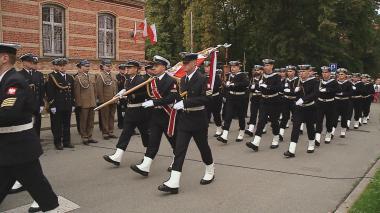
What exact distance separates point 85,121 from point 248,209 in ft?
19.7

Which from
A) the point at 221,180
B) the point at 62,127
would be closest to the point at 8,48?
the point at 221,180

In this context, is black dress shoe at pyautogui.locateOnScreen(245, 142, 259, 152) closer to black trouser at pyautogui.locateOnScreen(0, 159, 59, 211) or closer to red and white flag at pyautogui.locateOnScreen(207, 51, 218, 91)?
red and white flag at pyautogui.locateOnScreen(207, 51, 218, 91)

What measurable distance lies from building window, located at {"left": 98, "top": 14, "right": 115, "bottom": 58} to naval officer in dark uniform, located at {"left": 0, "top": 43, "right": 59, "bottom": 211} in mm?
14332

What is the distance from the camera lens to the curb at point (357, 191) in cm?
554

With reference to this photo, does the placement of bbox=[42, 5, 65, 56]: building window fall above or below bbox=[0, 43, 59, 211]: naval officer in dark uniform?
above

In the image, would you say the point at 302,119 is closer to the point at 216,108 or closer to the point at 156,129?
the point at 216,108

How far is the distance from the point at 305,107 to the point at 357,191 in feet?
10.2

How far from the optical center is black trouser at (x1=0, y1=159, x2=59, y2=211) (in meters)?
4.30

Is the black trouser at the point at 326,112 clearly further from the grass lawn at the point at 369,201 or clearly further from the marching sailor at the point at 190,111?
the marching sailor at the point at 190,111

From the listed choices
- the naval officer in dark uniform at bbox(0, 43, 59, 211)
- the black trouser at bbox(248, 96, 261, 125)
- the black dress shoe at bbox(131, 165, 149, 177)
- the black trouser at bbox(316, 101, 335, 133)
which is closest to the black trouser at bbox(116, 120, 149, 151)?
the black dress shoe at bbox(131, 165, 149, 177)

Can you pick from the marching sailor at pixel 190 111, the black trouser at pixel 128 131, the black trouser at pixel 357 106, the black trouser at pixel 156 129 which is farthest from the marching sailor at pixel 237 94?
the black trouser at pixel 357 106

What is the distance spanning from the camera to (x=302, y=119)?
9117 millimetres

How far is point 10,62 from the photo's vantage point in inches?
Result: 171

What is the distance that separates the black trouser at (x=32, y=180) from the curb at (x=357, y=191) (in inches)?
137
